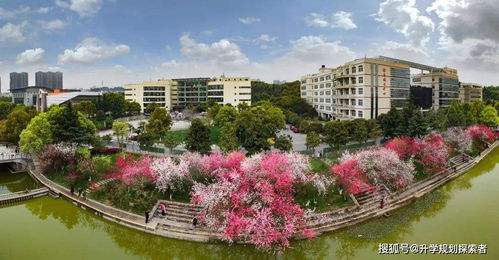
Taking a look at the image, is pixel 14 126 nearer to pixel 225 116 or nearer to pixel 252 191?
pixel 225 116

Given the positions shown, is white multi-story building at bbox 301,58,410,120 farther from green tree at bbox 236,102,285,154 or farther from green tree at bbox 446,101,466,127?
green tree at bbox 236,102,285,154

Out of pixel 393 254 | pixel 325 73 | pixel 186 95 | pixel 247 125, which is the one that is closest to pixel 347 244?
pixel 393 254

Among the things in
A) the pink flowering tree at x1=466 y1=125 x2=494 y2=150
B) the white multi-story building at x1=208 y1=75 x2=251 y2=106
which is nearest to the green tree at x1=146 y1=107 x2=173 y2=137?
the white multi-story building at x1=208 y1=75 x2=251 y2=106

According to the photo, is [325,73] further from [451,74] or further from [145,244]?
[145,244]

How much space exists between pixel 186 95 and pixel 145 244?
56706 mm

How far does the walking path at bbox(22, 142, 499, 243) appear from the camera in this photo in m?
15.6

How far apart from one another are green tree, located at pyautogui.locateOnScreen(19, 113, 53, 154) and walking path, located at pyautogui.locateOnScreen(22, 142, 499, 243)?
13.9 feet

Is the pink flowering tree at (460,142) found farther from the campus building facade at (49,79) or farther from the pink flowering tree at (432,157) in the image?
the campus building facade at (49,79)

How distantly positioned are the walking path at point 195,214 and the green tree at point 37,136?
424 centimetres

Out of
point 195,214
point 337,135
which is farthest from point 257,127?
point 195,214

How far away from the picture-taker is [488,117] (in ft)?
144

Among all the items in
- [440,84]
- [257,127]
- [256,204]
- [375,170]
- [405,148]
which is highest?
[440,84]

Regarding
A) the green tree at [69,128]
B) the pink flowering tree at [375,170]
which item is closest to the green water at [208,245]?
the pink flowering tree at [375,170]

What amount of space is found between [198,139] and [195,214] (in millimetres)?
8055
